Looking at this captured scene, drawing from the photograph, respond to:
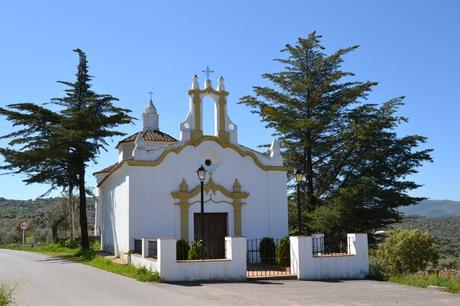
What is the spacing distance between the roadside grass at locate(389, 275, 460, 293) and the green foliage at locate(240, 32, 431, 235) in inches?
433

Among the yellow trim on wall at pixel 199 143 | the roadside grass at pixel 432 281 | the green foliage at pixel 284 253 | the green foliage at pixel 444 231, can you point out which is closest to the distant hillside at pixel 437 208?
the green foliage at pixel 444 231

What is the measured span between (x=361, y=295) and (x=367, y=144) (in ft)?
58.4

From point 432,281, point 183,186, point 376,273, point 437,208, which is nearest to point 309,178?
point 183,186

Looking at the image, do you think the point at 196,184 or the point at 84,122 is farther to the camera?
the point at 84,122

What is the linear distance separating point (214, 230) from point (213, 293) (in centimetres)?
933

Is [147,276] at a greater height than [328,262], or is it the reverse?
[328,262]

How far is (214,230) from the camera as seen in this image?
936 inches

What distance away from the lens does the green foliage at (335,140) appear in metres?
30.0

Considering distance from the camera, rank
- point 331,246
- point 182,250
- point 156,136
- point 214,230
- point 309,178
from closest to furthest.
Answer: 1. point 182,250
2. point 214,230
3. point 331,246
4. point 156,136
5. point 309,178

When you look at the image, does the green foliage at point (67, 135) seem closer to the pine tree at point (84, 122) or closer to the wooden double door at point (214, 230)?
the pine tree at point (84, 122)

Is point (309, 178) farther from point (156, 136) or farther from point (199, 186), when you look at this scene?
point (199, 186)

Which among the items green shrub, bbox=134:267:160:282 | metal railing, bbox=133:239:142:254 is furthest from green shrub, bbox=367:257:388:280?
metal railing, bbox=133:239:142:254

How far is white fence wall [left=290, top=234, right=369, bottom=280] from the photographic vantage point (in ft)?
61.4

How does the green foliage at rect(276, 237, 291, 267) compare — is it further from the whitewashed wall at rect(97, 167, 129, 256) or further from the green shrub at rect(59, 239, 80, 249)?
the green shrub at rect(59, 239, 80, 249)
